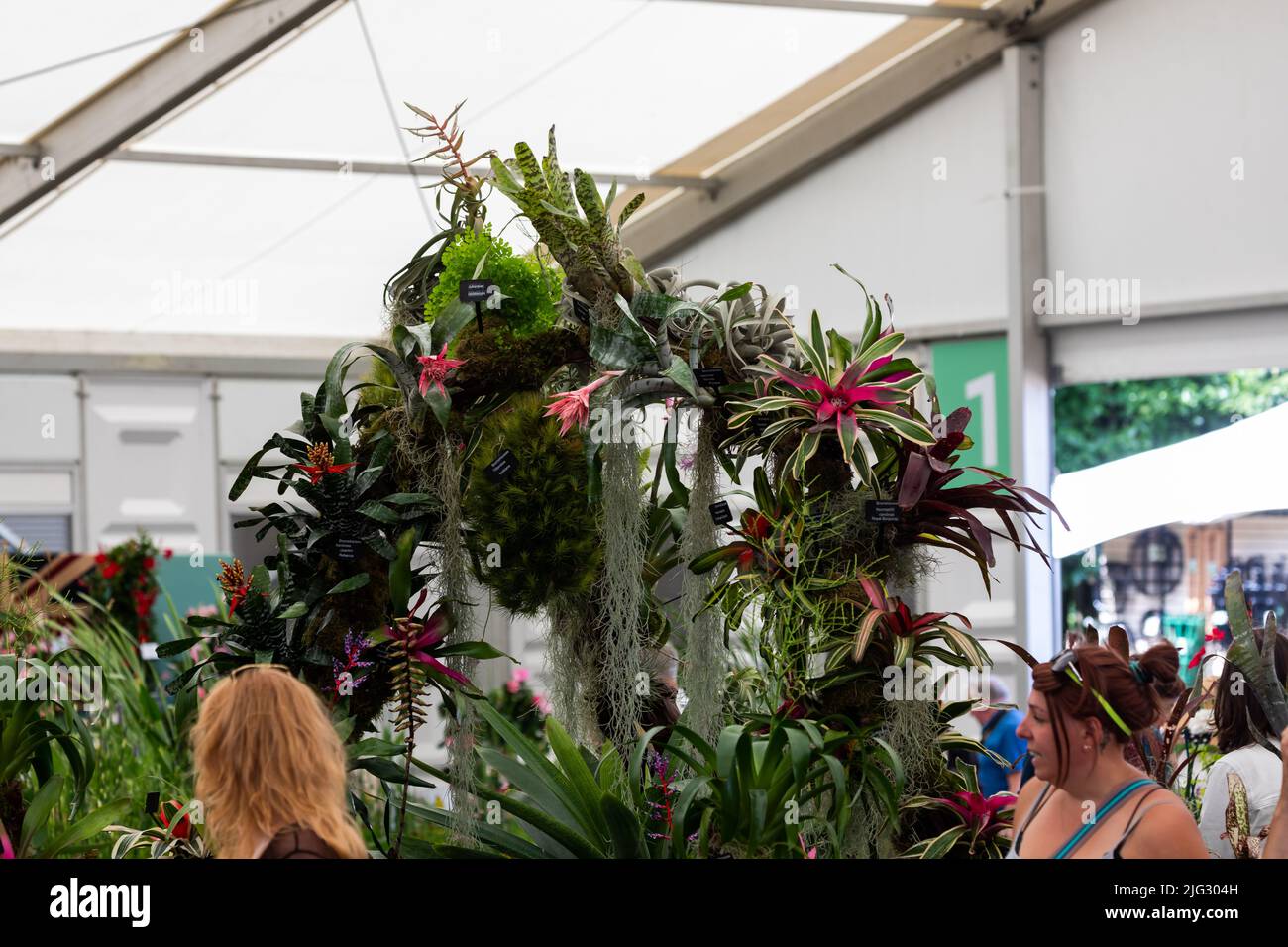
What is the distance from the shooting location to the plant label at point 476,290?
212 cm

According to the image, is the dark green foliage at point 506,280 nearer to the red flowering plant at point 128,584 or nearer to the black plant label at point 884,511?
the black plant label at point 884,511

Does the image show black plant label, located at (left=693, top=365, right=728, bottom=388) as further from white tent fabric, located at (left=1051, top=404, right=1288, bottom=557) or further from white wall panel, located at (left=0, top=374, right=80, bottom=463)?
white wall panel, located at (left=0, top=374, right=80, bottom=463)

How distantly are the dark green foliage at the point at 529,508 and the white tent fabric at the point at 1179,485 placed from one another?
104 centimetres

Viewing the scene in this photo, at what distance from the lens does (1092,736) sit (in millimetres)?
1891

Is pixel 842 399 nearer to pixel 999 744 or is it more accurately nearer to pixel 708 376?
pixel 708 376

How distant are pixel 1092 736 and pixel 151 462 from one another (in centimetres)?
594

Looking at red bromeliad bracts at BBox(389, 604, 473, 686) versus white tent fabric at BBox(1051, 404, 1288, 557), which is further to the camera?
white tent fabric at BBox(1051, 404, 1288, 557)

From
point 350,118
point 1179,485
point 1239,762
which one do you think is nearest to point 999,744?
point 1179,485

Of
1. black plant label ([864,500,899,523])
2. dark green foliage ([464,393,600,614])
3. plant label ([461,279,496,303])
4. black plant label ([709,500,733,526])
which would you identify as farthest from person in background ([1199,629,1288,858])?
plant label ([461,279,496,303])

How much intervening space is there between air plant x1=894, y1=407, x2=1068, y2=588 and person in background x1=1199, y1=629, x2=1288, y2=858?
603 millimetres

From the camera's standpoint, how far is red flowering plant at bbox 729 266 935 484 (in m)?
2.14

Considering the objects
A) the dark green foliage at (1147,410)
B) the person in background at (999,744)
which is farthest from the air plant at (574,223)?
the dark green foliage at (1147,410)
